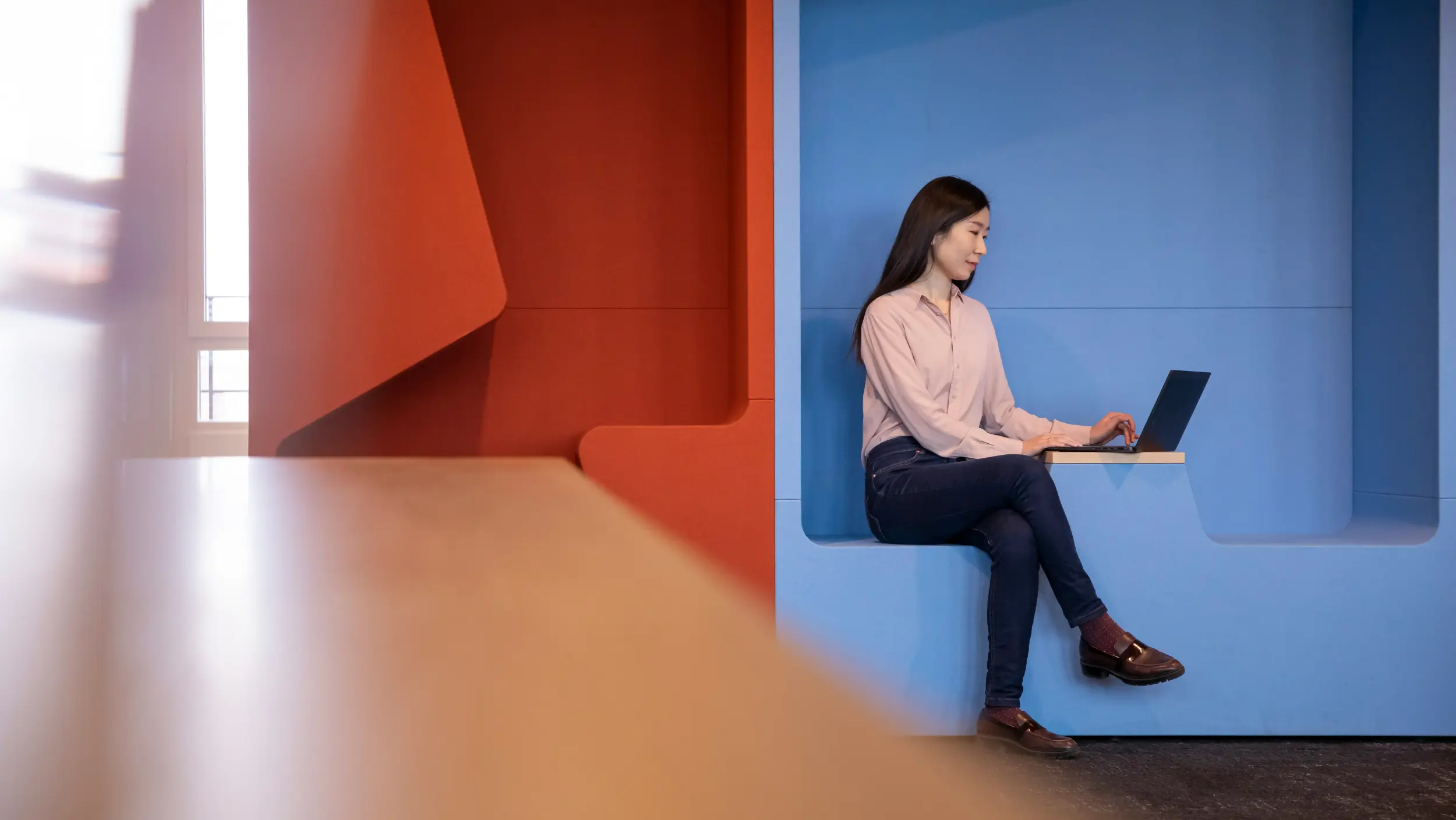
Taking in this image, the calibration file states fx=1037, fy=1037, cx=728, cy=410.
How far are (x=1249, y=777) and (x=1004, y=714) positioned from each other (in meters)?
0.39

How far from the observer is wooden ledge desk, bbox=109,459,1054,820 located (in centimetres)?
10

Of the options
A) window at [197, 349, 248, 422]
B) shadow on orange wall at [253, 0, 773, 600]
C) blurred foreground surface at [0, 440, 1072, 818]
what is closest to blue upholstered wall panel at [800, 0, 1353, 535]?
shadow on orange wall at [253, 0, 773, 600]

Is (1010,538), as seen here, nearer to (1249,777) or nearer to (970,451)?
(970,451)

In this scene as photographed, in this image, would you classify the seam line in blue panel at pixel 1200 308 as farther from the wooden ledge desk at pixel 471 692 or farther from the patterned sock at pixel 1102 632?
the wooden ledge desk at pixel 471 692

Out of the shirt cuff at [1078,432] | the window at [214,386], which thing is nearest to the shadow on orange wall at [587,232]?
the shirt cuff at [1078,432]

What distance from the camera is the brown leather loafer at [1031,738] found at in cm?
170

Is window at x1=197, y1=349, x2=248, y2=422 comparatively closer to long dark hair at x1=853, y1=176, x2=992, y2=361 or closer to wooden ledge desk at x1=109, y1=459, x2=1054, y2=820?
wooden ledge desk at x1=109, y1=459, x2=1054, y2=820

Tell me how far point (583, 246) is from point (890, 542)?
936 mm

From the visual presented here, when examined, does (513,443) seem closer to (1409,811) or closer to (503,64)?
(503,64)

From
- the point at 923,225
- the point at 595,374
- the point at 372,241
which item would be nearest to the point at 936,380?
the point at 923,225

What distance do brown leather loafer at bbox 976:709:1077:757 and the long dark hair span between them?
715 millimetres

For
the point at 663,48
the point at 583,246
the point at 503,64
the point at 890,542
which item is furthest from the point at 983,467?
the point at 503,64

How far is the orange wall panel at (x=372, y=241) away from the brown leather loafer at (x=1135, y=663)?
1.24 m

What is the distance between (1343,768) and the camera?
171cm
